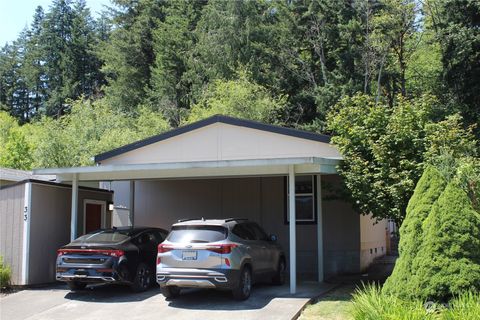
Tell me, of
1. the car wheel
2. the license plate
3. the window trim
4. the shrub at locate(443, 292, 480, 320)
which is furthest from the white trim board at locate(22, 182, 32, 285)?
the shrub at locate(443, 292, 480, 320)

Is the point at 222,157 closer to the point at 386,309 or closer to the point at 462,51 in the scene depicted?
the point at 386,309

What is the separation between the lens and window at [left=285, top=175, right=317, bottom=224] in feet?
52.2

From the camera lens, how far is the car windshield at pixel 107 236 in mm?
12102

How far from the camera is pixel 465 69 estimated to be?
92.2 ft

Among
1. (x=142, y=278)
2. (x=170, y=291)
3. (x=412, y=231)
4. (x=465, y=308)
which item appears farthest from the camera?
(x=142, y=278)

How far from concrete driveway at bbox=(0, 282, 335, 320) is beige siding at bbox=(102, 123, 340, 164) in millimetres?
3966

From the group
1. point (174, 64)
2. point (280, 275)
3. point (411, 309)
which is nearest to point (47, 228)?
point (280, 275)

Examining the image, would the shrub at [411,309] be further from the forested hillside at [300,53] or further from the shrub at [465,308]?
the forested hillside at [300,53]

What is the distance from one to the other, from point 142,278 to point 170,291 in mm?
1358

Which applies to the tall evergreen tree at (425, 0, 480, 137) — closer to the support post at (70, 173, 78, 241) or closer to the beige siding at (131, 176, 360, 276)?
the beige siding at (131, 176, 360, 276)

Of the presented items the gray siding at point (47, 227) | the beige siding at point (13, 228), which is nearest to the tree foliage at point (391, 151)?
the gray siding at point (47, 227)

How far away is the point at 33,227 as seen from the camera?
13.5 metres

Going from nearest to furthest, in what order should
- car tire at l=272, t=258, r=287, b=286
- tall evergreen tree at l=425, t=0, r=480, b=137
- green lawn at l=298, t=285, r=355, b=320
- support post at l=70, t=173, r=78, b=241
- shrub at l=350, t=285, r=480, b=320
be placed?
shrub at l=350, t=285, r=480, b=320
green lawn at l=298, t=285, r=355, b=320
car tire at l=272, t=258, r=287, b=286
support post at l=70, t=173, r=78, b=241
tall evergreen tree at l=425, t=0, r=480, b=137

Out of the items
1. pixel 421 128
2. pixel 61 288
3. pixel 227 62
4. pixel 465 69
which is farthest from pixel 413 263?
pixel 227 62
